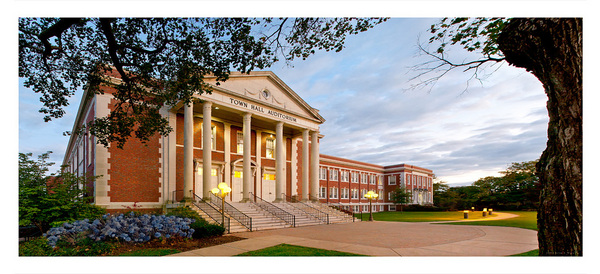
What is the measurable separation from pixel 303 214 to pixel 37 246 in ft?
47.1

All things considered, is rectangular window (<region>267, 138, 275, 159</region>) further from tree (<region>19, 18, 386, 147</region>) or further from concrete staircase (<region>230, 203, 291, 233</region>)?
tree (<region>19, 18, 386, 147</region>)

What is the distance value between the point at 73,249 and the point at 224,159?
14.4 meters

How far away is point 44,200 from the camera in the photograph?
12906mm

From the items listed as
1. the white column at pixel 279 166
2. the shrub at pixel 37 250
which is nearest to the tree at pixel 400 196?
the white column at pixel 279 166

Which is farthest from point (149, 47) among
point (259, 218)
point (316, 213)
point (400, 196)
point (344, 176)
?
point (400, 196)

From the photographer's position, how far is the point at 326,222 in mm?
21250

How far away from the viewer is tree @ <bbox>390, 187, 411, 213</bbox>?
178 ft

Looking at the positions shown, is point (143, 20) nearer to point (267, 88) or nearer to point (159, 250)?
point (159, 250)

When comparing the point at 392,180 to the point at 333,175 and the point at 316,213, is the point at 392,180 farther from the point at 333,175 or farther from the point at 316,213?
the point at 316,213

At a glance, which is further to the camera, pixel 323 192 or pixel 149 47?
pixel 323 192

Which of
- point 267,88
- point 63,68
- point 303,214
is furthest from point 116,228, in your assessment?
point 267,88

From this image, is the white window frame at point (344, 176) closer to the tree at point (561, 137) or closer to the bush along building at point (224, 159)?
the bush along building at point (224, 159)

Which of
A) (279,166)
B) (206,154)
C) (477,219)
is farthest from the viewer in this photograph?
(477,219)

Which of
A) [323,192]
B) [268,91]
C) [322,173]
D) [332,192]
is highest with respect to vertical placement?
[268,91]
